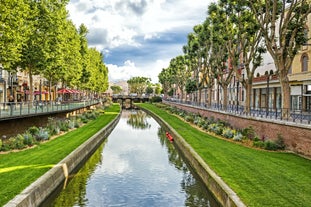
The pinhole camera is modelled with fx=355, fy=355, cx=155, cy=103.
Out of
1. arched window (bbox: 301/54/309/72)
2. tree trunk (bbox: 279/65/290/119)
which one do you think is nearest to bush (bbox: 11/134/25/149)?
tree trunk (bbox: 279/65/290/119)

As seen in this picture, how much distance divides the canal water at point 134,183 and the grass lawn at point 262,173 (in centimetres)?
160

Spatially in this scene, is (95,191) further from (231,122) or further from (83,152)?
(231,122)

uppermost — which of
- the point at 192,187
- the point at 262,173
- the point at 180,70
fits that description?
the point at 180,70

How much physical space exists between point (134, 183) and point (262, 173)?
7.04 meters

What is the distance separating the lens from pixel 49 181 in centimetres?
1672

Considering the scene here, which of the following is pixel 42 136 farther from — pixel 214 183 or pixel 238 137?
pixel 214 183

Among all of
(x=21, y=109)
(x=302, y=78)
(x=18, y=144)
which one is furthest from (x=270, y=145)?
(x=302, y=78)

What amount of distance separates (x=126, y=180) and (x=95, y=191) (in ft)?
9.81

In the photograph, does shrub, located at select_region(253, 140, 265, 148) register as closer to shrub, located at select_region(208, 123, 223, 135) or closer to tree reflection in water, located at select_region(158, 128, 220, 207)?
tree reflection in water, located at select_region(158, 128, 220, 207)

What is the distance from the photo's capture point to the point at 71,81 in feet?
187

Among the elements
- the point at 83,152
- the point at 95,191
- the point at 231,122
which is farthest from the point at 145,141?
the point at 95,191

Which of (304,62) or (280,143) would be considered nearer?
(280,143)

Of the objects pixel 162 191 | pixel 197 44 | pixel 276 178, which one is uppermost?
pixel 197 44

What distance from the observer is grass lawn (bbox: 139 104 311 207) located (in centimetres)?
1355
